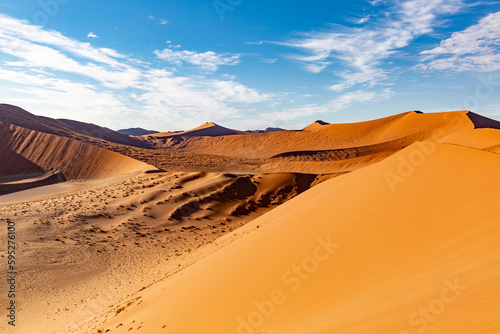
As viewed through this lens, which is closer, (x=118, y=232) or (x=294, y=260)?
(x=294, y=260)

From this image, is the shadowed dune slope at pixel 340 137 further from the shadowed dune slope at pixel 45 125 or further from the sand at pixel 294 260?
the sand at pixel 294 260

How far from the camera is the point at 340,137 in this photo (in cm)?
6222

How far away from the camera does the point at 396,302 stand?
3.61 meters

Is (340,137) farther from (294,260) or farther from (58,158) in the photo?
(294,260)

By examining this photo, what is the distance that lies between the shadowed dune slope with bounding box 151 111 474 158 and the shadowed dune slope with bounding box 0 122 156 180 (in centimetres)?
3118

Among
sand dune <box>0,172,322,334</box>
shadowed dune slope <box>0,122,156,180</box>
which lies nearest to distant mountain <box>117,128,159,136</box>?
shadowed dune slope <box>0,122,156,180</box>

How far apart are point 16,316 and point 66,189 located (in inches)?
899

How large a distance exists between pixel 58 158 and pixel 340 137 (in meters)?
47.1

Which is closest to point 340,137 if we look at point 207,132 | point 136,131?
point 207,132

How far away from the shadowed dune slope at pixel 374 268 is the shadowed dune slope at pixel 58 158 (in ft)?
91.1

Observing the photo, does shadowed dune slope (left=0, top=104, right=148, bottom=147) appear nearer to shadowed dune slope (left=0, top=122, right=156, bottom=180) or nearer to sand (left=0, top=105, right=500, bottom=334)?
shadowed dune slope (left=0, top=122, right=156, bottom=180)

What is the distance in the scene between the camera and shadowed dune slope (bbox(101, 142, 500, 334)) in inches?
131

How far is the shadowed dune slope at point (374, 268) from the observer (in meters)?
3.32

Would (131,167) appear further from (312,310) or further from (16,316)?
(312,310)
